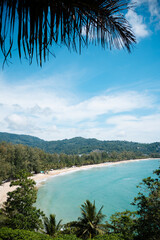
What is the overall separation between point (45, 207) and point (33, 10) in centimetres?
2632

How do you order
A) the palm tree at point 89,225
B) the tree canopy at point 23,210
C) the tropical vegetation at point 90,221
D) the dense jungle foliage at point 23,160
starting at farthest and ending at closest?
→ the dense jungle foliage at point 23,160, the palm tree at point 89,225, the tree canopy at point 23,210, the tropical vegetation at point 90,221

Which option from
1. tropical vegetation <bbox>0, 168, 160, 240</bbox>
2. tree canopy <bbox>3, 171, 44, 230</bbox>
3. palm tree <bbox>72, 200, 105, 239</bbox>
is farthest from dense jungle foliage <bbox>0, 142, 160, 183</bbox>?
palm tree <bbox>72, 200, 105, 239</bbox>

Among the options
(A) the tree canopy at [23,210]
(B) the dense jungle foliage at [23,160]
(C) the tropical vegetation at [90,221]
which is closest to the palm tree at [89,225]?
(C) the tropical vegetation at [90,221]

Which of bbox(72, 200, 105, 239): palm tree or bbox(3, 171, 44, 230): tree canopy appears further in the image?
bbox(72, 200, 105, 239): palm tree

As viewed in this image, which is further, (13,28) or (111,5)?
(111,5)

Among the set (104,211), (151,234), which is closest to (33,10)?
(151,234)

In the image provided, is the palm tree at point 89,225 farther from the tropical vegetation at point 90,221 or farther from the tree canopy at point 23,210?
the tree canopy at point 23,210

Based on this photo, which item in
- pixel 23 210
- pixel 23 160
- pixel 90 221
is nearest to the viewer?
pixel 23 210

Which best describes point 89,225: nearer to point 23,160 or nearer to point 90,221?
point 90,221

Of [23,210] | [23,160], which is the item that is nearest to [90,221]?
[23,210]

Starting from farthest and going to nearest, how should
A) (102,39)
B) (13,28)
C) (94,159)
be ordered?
(94,159) < (102,39) < (13,28)

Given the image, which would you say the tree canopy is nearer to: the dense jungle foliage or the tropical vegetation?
the tropical vegetation

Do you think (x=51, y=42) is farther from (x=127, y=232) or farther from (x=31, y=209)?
(x=31, y=209)

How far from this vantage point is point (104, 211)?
23.7 m
